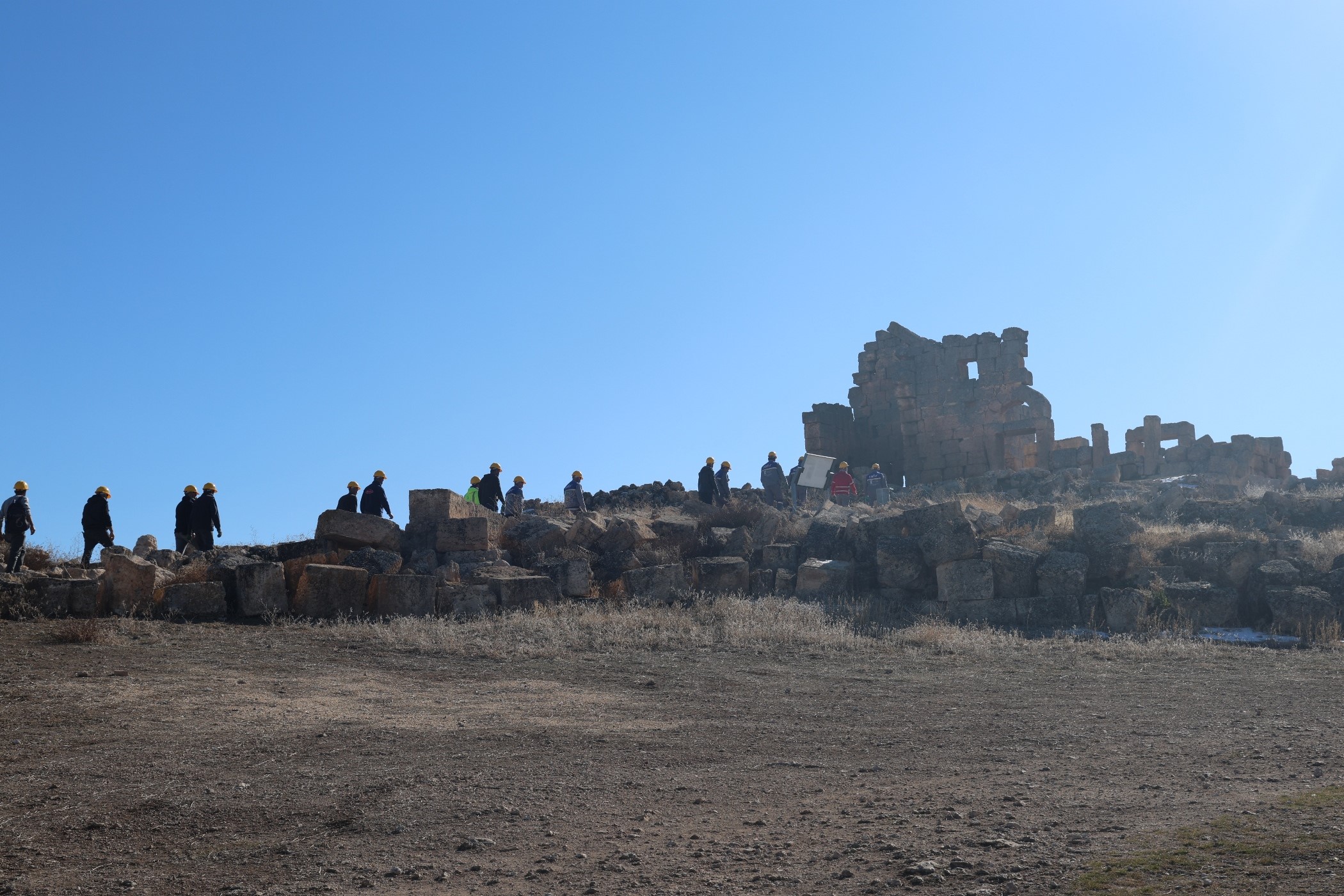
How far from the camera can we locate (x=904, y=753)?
8.09m

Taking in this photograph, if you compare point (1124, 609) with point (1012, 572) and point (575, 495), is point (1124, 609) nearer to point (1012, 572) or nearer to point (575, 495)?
point (1012, 572)

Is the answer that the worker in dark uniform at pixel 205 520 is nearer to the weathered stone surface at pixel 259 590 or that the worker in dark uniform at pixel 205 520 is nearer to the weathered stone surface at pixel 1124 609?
the weathered stone surface at pixel 259 590

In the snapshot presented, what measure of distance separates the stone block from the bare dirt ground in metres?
4.22

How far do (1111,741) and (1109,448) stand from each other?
22.8 meters

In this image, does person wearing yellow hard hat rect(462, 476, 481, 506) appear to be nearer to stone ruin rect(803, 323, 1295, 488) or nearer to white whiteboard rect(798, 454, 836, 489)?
white whiteboard rect(798, 454, 836, 489)

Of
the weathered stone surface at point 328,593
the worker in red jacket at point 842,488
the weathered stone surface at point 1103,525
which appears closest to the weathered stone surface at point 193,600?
the weathered stone surface at point 328,593

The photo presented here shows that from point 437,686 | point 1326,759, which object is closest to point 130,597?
point 437,686

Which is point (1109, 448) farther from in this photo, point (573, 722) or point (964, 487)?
point (573, 722)

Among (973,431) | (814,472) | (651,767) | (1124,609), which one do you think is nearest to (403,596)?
(651,767)

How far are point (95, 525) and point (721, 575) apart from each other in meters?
8.74

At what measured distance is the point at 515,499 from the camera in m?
21.1

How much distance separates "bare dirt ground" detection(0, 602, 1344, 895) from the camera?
18.2 ft

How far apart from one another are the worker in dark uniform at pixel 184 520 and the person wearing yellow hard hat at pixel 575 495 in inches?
245

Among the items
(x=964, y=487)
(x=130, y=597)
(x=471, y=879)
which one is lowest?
(x=471, y=879)
